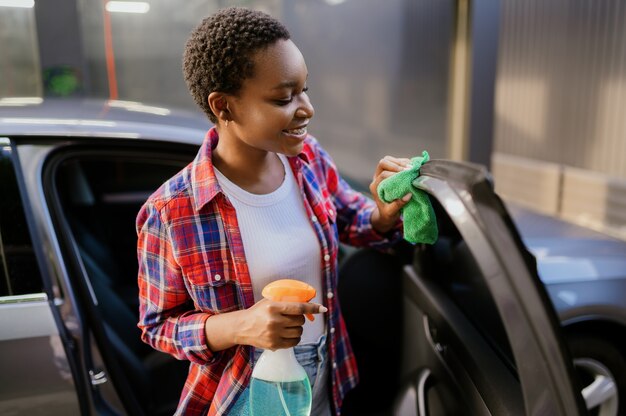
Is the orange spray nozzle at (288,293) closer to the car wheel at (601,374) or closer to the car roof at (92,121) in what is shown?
the car roof at (92,121)

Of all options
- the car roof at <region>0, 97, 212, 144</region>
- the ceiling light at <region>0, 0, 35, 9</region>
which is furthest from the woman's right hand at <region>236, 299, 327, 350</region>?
the ceiling light at <region>0, 0, 35, 9</region>

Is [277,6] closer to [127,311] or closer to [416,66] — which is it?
[416,66]

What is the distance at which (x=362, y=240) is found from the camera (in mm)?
1668

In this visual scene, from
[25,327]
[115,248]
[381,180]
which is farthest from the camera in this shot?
[115,248]

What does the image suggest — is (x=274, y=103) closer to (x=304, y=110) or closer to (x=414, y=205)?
(x=304, y=110)

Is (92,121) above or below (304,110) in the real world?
below

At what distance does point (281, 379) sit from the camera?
1236 mm

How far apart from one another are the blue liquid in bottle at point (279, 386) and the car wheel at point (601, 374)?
1.51 m

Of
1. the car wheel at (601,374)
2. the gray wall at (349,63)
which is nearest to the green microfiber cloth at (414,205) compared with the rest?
the car wheel at (601,374)

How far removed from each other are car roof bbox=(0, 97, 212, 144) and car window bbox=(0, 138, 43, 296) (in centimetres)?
20

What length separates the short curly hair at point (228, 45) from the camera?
1.28 m

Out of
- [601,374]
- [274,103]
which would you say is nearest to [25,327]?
[274,103]

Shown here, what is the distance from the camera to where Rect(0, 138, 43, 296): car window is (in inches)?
68.1

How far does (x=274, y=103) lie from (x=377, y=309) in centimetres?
110
